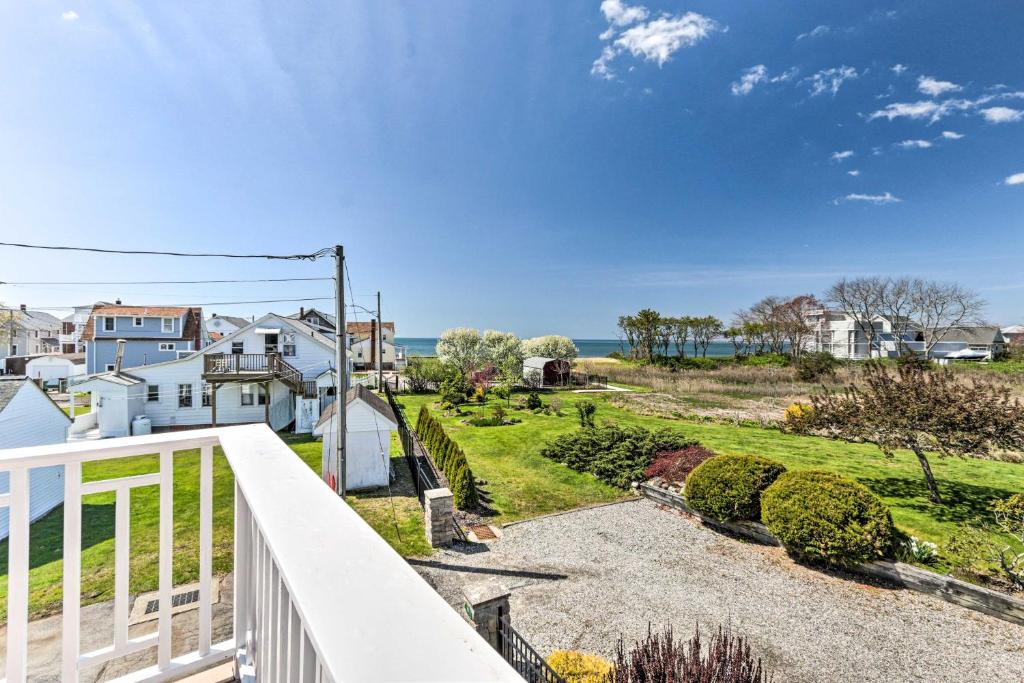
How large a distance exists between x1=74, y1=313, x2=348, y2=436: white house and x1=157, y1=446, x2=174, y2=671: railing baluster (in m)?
14.6

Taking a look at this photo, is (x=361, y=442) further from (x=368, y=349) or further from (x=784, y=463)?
(x=368, y=349)

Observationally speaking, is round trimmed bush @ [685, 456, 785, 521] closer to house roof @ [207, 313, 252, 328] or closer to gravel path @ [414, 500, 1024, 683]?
gravel path @ [414, 500, 1024, 683]

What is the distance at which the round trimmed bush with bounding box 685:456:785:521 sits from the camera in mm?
6781

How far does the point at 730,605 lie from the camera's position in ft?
16.8

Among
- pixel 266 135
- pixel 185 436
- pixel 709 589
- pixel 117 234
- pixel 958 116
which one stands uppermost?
pixel 958 116

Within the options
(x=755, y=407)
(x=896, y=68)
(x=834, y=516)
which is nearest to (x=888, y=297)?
(x=896, y=68)

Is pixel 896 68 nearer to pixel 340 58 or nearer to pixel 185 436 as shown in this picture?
pixel 340 58

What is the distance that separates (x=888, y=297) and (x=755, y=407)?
97.5 ft

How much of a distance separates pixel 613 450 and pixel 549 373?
16.3m

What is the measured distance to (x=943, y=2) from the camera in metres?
13.4

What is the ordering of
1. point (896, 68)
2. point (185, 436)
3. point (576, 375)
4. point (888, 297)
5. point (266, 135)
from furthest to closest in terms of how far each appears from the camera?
point (888, 297), point (576, 375), point (896, 68), point (266, 135), point (185, 436)

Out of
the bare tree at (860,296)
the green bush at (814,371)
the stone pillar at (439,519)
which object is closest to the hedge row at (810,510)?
the stone pillar at (439,519)

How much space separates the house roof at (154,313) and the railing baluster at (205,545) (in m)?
27.4

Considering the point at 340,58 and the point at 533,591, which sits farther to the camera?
the point at 340,58
